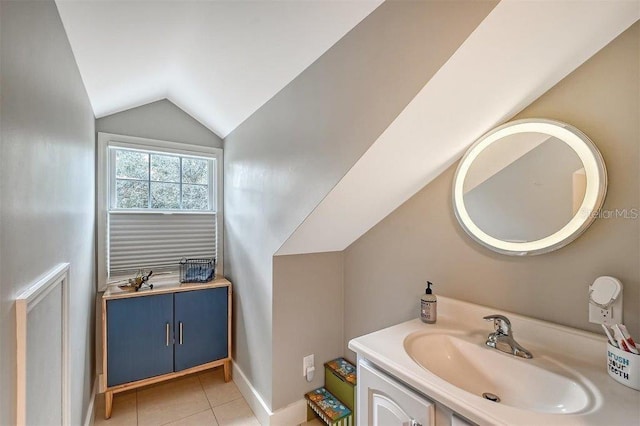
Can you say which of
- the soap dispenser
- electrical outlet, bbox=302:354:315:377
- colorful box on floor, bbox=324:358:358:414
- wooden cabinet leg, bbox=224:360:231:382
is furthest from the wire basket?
the soap dispenser

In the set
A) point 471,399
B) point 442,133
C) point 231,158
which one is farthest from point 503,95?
point 231,158

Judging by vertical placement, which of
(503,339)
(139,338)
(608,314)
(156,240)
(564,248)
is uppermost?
(564,248)

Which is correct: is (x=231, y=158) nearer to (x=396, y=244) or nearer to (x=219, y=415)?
(x=396, y=244)

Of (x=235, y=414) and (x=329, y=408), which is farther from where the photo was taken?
(x=235, y=414)

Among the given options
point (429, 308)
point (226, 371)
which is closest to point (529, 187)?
point (429, 308)

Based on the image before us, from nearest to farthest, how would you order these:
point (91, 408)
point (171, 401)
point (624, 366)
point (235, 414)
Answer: point (624, 366) → point (91, 408) → point (235, 414) → point (171, 401)

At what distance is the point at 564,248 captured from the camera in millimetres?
1101

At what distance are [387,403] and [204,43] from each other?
1982 millimetres

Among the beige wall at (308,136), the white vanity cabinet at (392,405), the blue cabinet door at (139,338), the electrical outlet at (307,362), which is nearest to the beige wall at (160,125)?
the beige wall at (308,136)

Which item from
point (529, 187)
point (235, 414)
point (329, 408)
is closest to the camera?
point (529, 187)

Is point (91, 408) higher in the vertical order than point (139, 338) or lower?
lower

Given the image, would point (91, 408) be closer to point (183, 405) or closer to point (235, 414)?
point (183, 405)

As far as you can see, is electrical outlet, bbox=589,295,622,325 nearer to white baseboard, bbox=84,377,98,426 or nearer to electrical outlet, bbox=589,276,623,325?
electrical outlet, bbox=589,276,623,325

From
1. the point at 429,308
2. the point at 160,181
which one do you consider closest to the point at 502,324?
the point at 429,308
